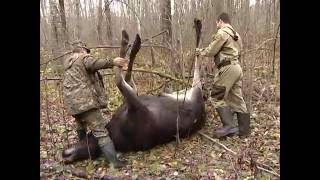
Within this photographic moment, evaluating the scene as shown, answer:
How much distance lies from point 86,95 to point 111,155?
81 centimetres

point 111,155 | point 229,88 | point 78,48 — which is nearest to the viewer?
point 111,155

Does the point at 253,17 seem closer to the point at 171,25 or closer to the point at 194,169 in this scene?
the point at 171,25

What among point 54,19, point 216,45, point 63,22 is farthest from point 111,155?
point 54,19

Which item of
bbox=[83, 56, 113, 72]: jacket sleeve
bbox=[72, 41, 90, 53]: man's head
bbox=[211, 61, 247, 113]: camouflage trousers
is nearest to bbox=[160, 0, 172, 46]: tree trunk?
bbox=[211, 61, 247, 113]: camouflage trousers

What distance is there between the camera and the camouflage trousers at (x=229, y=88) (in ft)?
20.9

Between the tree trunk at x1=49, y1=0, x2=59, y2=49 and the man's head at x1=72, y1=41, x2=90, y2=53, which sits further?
the tree trunk at x1=49, y1=0, x2=59, y2=49

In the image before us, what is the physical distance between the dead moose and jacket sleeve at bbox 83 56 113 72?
19cm

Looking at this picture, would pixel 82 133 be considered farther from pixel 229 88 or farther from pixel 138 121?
pixel 229 88

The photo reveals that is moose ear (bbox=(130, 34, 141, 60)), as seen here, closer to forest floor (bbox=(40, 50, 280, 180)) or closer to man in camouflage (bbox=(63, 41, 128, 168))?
man in camouflage (bbox=(63, 41, 128, 168))

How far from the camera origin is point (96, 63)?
17.5ft

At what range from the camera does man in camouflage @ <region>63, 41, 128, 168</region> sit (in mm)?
5422

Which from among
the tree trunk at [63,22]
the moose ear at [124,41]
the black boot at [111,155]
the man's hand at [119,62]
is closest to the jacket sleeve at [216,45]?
the moose ear at [124,41]
